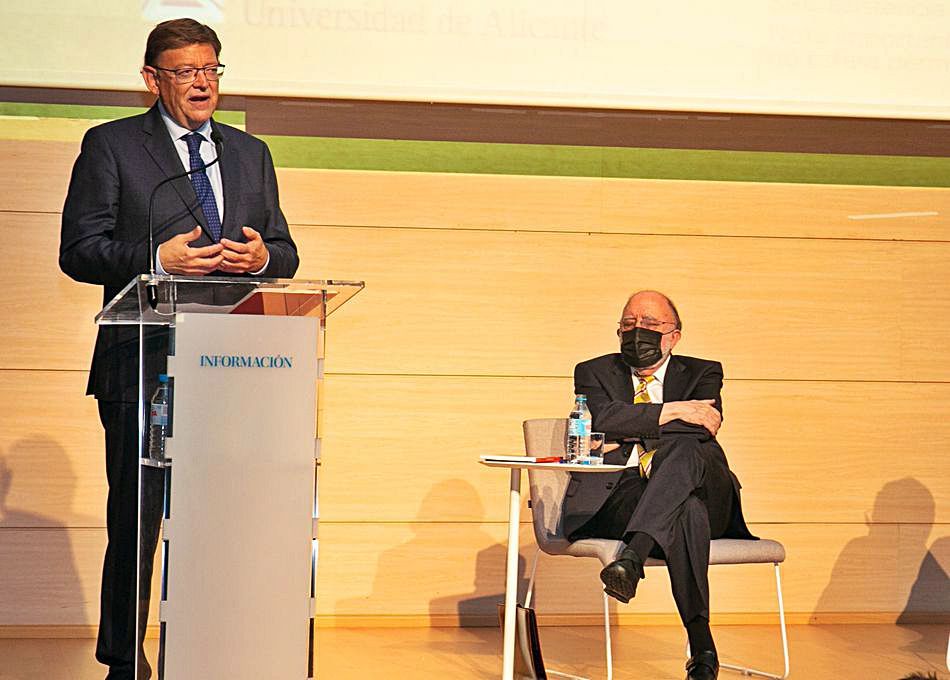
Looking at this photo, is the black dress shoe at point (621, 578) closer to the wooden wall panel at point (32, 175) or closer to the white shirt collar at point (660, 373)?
the white shirt collar at point (660, 373)

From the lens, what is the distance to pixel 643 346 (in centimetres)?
469

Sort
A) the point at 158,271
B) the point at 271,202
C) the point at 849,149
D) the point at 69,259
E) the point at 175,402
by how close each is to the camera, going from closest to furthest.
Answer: the point at 175,402
the point at 158,271
the point at 69,259
the point at 271,202
the point at 849,149

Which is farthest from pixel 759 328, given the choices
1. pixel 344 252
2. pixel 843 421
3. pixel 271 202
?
pixel 271 202

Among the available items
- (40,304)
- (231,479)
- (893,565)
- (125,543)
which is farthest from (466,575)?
(231,479)

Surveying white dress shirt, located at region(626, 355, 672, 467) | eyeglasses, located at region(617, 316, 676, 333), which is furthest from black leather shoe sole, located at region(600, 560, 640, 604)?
eyeglasses, located at region(617, 316, 676, 333)

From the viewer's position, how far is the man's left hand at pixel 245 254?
108 inches

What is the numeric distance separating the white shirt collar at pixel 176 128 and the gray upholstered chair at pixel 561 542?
1695 millimetres

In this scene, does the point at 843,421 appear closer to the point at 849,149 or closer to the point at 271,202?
the point at 849,149

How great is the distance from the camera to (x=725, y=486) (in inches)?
173

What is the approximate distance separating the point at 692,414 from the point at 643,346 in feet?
1.22

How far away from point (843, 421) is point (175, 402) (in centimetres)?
388

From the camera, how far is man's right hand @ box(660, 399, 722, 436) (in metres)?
4.42

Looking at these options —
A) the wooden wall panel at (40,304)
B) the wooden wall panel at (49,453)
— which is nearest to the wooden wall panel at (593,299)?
the wooden wall panel at (40,304)

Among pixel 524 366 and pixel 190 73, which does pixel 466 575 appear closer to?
pixel 524 366
